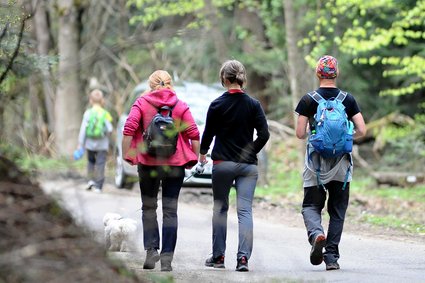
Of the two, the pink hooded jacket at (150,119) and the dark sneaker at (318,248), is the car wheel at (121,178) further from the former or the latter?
the dark sneaker at (318,248)

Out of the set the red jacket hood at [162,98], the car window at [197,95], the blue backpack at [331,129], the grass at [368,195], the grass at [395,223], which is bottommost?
the grass at [368,195]

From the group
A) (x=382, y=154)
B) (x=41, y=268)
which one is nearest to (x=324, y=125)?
(x=41, y=268)

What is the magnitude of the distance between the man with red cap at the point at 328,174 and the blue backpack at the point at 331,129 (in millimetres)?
105

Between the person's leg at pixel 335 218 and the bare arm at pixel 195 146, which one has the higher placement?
the bare arm at pixel 195 146

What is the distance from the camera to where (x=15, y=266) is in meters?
4.98

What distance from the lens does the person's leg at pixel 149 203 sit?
9.30 m

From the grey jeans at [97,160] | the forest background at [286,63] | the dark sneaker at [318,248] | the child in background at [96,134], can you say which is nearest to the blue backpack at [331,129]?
the dark sneaker at [318,248]

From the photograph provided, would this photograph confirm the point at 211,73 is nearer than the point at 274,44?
No

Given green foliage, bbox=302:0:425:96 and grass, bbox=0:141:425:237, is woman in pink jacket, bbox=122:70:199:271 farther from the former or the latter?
green foliage, bbox=302:0:425:96

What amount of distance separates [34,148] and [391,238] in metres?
7.13

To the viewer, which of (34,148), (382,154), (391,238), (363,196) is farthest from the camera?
(382,154)

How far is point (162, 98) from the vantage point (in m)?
9.44

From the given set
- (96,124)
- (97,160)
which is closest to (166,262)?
(96,124)

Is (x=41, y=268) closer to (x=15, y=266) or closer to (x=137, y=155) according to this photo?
(x=15, y=266)
